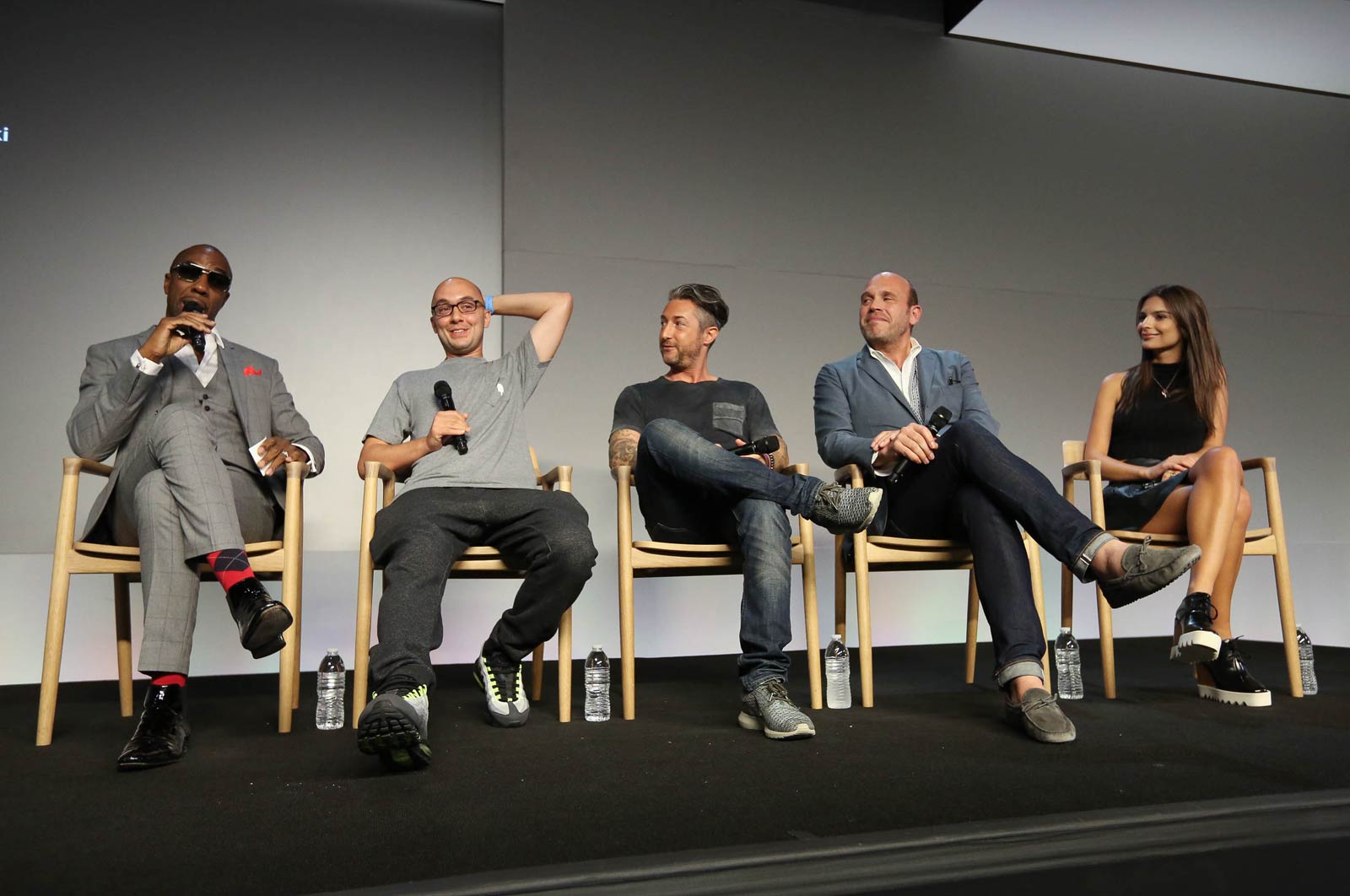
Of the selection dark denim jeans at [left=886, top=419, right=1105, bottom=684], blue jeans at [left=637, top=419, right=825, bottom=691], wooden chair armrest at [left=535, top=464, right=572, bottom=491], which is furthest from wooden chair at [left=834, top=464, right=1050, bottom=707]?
wooden chair armrest at [left=535, top=464, right=572, bottom=491]

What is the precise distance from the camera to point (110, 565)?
2129 mm

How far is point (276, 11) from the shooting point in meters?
3.84

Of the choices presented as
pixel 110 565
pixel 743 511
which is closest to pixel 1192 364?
pixel 743 511

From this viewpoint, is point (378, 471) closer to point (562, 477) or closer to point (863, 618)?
point (562, 477)

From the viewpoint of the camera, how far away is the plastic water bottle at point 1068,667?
8.26ft

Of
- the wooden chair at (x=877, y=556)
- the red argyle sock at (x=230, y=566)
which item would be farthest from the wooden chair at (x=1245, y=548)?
the red argyle sock at (x=230, y=566)

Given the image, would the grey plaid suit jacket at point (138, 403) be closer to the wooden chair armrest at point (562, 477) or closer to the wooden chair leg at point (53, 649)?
the wooden chair leg at point (53, 649)

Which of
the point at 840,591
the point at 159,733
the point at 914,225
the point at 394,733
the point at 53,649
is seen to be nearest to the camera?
the point at 394,733

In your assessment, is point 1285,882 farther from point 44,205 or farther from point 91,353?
point 44,205

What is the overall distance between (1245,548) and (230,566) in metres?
2.56

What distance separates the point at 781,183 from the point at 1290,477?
9.14ft

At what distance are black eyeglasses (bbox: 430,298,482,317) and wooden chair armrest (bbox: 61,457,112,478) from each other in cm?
88

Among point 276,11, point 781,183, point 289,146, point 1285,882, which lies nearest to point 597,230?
point 781,183

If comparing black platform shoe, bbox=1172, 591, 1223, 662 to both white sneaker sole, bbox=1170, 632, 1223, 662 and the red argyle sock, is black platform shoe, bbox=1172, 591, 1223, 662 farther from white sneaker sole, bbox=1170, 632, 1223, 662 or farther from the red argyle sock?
the red argyle sock
